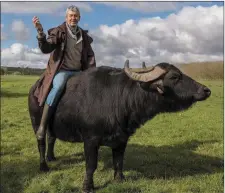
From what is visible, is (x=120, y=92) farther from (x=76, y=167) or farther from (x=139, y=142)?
(x=139, y=142)

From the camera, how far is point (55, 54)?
6.48 meters

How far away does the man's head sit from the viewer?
6238mm

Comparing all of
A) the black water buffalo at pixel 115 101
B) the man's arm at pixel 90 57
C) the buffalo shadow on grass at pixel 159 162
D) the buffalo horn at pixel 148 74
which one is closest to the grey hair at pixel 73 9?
the man's arm at pixel 90 57

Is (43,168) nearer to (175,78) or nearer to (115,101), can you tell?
(115,101)

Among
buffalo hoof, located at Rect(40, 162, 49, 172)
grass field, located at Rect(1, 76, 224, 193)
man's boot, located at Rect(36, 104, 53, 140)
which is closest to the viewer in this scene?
grass field, located at Rect(1, 76, 224, 193)

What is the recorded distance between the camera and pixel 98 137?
586 centimetres

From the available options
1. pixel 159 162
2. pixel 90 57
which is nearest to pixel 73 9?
pixel 90 57

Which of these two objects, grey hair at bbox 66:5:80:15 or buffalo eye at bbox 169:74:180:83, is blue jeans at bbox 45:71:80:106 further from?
buffalo eye at bbox 169:74:180:83

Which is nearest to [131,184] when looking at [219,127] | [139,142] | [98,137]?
[98,137]

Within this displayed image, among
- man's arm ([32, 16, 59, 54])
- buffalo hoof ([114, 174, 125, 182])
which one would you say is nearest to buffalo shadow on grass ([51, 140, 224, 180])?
buffalo hoof ([114, 174, 125, 182])

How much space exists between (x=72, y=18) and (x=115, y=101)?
1.67m

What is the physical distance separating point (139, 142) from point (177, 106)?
4.43 meters

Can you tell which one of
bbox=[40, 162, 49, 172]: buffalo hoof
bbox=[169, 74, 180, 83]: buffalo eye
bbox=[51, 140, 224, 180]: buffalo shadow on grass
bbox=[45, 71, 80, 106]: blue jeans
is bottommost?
bbox=[51, 140, 224, 180]: buffalo shadow on grass

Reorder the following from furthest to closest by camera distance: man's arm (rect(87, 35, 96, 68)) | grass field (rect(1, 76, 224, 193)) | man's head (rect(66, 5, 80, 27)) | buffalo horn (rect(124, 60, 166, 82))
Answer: man's arm (rect(87, 35, 96, 68))
man's head (rect(66, 5, 80, 27))
grass field (rect(1, 76, 224, 193))
buffalo horn (rect(124, 60, 166, 82))
